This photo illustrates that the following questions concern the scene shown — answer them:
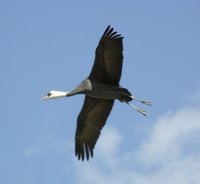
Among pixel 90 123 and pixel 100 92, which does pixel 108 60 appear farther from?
pixel 90 123

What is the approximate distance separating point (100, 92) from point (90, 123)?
1.80 meters

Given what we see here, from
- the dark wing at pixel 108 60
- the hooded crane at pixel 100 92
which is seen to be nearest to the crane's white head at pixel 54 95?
the hooded crane at pixel 100 92

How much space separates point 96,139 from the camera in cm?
2647

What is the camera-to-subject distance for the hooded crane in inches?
972

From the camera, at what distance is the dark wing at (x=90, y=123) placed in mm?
26188

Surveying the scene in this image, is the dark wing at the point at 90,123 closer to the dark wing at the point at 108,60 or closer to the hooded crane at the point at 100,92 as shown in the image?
the hooded crane at the point at 100,92

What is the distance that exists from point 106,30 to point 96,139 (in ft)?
11.9

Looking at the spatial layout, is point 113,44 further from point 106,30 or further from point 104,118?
point 104,118

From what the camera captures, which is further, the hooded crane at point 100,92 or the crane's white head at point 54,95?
the crane's white head at point 54,95

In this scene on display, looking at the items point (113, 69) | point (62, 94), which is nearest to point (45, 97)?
point (62, 94)

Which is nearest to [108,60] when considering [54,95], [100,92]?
[100,92]

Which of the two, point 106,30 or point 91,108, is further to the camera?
point 91,108

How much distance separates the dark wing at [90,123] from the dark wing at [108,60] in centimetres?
117

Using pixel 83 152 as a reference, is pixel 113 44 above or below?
above
